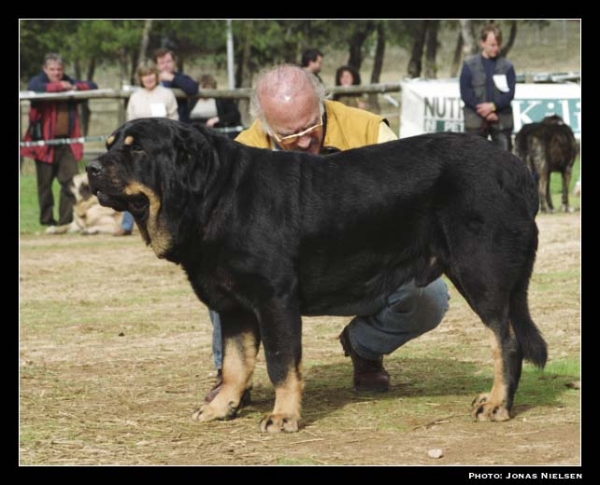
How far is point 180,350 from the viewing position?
7.81m

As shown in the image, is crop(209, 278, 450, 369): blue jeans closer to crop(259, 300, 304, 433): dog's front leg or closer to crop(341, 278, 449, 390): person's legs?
crop(341, 278, 449, 390): person's legs

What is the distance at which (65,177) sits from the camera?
54.3 ft

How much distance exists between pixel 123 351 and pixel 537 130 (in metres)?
10.5

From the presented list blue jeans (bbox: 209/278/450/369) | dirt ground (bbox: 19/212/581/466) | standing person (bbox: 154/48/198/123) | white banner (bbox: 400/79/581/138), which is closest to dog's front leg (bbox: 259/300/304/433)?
dirt ground (bbox: 19/212/581/466)

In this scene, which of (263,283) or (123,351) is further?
(123,351)

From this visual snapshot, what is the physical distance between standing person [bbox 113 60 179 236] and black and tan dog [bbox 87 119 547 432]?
928cm

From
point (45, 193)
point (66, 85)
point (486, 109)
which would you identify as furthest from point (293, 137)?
point (66, 85)

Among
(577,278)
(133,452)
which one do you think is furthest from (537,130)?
(133,452)

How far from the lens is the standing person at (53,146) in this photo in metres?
16.4

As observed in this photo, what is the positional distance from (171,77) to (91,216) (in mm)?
2425

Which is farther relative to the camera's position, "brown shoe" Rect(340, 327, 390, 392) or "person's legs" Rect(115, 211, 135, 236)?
"person's legs" Rect(115, 211, 135, 236)

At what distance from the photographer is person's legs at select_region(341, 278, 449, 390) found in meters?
6.01

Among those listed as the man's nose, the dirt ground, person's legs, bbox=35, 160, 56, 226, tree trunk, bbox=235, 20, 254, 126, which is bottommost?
the dirt ground

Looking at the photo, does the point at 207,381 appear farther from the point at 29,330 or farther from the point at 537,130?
the point at 537,130
